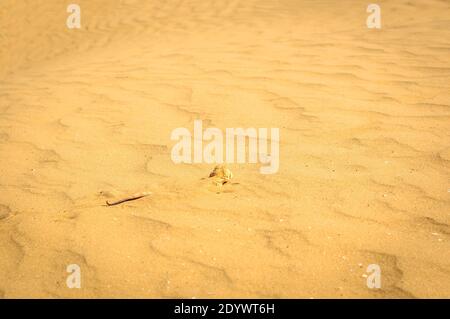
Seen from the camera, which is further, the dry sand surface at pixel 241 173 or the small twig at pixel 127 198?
the small twig at pixel 127 198

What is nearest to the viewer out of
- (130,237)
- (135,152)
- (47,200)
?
(130,237)

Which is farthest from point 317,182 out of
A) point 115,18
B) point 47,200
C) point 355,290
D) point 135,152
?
point 115,18

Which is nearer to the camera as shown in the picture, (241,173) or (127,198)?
(127,198)

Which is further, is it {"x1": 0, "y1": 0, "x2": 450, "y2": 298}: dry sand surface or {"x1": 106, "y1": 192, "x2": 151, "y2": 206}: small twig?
{"x1": 106, "y1": 192, "x2": 151, "y2": 206}: small twig
